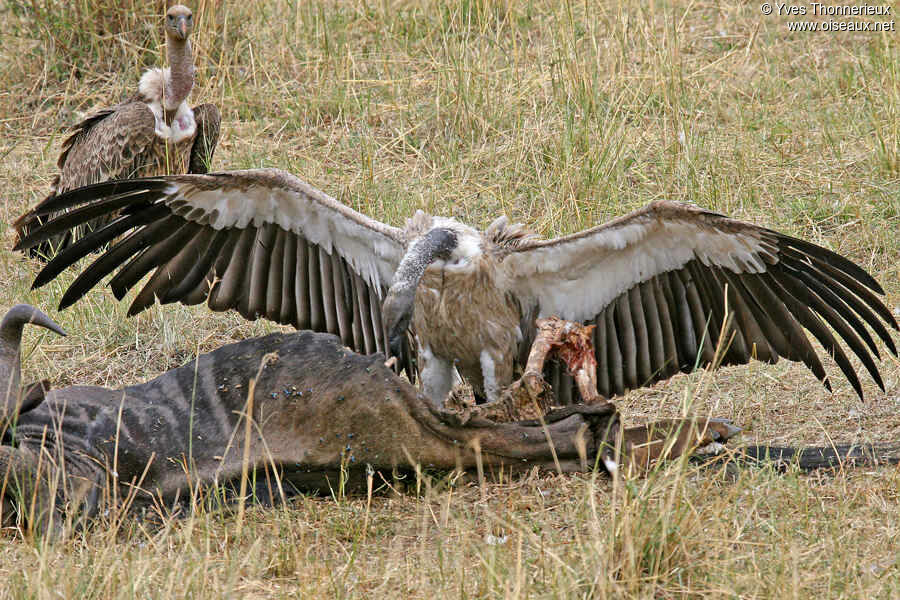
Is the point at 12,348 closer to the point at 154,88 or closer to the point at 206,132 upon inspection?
the point at 206,132

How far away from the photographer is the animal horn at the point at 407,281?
3757 millimetres

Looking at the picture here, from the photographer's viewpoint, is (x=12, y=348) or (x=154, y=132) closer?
(x=12, y=348)

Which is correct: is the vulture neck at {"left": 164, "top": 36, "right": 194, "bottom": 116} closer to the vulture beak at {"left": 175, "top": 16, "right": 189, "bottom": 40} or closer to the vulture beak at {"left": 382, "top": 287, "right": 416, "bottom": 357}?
the vulture beak at {"left": 175, "top": 16, "right": 189, "bottom": 40}

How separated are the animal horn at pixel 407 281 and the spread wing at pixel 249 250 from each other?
10.4 inches

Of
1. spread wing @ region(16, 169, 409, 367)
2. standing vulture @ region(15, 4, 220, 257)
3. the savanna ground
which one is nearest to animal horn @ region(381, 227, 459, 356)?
spread wing @ region(16, 169, 409, 367)

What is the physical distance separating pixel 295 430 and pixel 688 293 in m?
1.56

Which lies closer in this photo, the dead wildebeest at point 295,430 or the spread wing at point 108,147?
the dead wildebeest at point 295,430

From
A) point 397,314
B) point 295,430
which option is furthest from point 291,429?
point 397,314

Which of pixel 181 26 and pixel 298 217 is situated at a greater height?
pixel 181 26

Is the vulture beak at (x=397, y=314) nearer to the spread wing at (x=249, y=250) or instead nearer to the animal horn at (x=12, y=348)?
the spread wing at (x=249, y=250)

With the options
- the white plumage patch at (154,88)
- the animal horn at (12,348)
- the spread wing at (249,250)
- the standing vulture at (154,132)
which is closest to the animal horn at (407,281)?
the spread wing at (249,250)

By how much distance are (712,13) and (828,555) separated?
538 cm

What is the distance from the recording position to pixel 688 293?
4.10 metres

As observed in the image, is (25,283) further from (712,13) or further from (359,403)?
(712,13)
